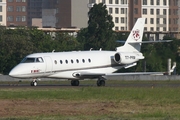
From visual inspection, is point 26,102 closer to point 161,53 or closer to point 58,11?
point 161,53

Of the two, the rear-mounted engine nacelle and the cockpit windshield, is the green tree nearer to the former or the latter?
the rear-mounted engine nacelle

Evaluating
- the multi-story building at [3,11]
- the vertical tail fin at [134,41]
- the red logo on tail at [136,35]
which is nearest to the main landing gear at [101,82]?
the vertical tail fin at [134,41]

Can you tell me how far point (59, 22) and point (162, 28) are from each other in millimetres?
26461

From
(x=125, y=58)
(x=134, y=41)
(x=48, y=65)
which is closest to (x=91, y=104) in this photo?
(x=48, y=65)

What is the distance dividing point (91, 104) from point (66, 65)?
20.2 m

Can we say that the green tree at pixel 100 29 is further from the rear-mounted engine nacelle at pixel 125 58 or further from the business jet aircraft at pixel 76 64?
the rear-mounted engine nacelle at pixel 125 58

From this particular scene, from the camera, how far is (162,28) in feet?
646

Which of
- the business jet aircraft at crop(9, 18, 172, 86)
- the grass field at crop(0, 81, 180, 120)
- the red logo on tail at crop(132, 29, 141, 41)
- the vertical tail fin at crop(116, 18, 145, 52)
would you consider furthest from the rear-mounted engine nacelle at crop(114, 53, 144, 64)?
the grass field at crop(0, 81, 180, 120)

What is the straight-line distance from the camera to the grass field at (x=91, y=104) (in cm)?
3294

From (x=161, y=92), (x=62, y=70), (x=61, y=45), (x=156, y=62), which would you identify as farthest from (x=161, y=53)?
(x=61, y=45)

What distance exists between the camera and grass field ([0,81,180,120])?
32.9 meters

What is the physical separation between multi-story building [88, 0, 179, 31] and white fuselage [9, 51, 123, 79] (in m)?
123

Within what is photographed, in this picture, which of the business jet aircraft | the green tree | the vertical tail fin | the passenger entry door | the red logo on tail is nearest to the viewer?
the business jet aircraft

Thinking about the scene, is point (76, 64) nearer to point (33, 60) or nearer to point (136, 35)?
point (33, 60)
